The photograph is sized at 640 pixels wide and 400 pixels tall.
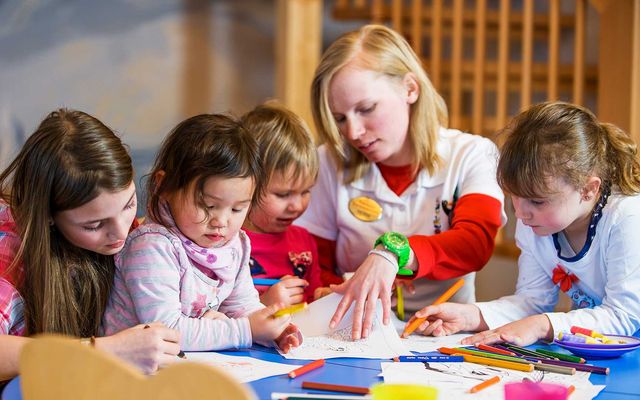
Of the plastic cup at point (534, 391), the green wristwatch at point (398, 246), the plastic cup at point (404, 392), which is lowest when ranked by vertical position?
the plastic cup at point (534, 391)

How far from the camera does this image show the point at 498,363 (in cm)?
124

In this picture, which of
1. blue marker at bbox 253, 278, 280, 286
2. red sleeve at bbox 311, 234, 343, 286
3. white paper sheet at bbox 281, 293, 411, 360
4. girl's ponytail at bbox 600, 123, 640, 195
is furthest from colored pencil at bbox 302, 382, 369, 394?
red sleeve at bbox 311, 234, 343, 286

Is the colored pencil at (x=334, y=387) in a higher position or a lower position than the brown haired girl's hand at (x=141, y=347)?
lower

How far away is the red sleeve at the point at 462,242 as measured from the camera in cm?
161

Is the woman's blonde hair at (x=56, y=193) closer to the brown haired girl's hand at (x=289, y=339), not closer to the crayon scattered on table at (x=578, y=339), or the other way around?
the brown haired girl's hand at (x=289, y=339)

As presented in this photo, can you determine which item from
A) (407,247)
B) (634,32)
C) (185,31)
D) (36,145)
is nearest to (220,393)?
(36,145)

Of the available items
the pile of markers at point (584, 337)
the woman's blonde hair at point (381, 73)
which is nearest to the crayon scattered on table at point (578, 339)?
the pile of markers at point (584, 337)

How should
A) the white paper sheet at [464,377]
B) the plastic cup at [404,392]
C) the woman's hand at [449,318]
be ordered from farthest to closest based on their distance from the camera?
the woman's hand at [449,318] < the white paper sheet at [464,377] < the plastic cup at [404,392]

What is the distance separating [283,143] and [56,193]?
538 millimetres

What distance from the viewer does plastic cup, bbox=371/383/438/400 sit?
3.26ft

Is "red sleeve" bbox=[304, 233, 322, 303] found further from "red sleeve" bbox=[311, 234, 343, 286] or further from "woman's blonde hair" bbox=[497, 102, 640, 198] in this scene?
"woman's blonde hair" bbox=[497, 102, 640, 198]

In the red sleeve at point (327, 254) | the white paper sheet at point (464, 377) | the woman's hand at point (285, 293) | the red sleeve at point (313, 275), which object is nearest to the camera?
the white paper sheet at point (464, 377)

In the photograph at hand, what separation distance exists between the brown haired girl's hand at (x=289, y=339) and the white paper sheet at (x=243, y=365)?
0.22ft

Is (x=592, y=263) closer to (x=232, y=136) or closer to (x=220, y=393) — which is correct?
(x=232, y=136)
